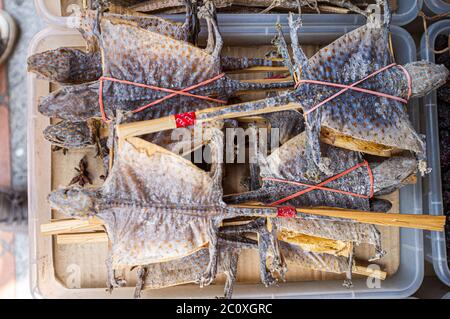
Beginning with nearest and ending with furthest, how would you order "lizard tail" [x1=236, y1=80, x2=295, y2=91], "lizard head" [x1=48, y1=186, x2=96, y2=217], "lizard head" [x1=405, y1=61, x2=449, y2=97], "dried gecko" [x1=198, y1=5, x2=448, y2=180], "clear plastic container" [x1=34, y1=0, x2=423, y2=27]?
"lizard head" [x1=48, y1=186, x2=96, y2=217] → "dried gecko" [x1=198, y1=5, x2=448, y2=180] → "lizard head" [x1=405, y1=61, x2=449, y2=97] → "lizard tail" [x1=236, y1=80, x2=295, y2=91] → "clear plastic container" [x1=34, y1=0, x2=423, y2=27]

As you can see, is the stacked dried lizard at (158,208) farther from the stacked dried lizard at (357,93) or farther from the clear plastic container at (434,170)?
the clear plastic container at (434,170)

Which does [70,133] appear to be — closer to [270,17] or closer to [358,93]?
[270,17]

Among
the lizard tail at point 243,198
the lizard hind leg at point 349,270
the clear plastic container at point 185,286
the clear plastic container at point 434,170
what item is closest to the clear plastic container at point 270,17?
the clear plastic container at point 185,286

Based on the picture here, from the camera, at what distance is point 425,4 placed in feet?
6.84

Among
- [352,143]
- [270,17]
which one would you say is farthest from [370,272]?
[270,17]

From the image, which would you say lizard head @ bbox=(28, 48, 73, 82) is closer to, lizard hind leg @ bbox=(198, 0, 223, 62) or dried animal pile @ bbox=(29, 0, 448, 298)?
dried animal pile @ bbox=(29, 0, 448, 298)

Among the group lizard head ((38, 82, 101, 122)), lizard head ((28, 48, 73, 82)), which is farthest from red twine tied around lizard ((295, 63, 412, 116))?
lizard head ((28, 48, 73, 82))

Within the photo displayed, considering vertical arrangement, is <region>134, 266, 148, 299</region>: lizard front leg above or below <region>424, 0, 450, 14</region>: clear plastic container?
below

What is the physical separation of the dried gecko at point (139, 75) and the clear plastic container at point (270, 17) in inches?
12.7

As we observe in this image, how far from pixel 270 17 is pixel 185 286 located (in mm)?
1318

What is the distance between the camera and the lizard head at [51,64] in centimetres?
163

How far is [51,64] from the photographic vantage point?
1631 millimetres

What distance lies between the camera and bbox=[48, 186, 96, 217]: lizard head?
1.45m

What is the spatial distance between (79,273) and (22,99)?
1.14 m
